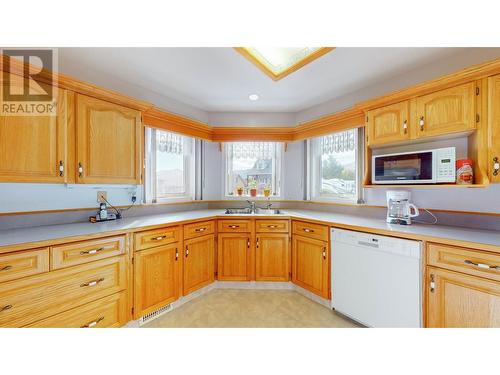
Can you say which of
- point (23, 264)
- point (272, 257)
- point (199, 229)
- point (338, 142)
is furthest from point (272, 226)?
point (23, 264)

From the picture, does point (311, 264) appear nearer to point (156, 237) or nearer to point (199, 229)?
point (199, 229)

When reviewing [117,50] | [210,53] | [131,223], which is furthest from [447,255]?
[117,50]

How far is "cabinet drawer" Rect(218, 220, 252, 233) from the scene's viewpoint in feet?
8.40

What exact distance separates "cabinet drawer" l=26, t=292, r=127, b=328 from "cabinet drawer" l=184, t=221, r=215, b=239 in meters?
0.75

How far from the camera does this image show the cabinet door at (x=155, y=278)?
1.83 metres

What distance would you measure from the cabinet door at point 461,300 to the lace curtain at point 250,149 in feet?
7.88

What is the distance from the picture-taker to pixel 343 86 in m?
2.46

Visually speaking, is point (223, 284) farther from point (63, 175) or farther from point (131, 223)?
point (63, 175)

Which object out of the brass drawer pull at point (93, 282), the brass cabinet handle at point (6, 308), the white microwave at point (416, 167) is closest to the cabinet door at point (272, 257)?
the white microwave at point (416, 167)

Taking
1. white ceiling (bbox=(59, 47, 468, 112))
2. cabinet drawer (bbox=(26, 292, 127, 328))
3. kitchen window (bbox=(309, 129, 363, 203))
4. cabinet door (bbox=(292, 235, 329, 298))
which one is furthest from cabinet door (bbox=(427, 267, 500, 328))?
cabinet drawer (bbox=(26, 292, 127, 328))

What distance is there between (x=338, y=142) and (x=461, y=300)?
6.59ft

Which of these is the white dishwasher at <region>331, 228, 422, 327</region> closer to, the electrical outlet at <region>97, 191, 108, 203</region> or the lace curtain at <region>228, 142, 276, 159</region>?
the lace curtain at <region>228, 142, 276, 159</region>

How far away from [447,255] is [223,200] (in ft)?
8.44

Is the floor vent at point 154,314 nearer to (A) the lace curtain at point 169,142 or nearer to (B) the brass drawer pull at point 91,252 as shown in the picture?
(B) the brass drawer pull at point 91,252
